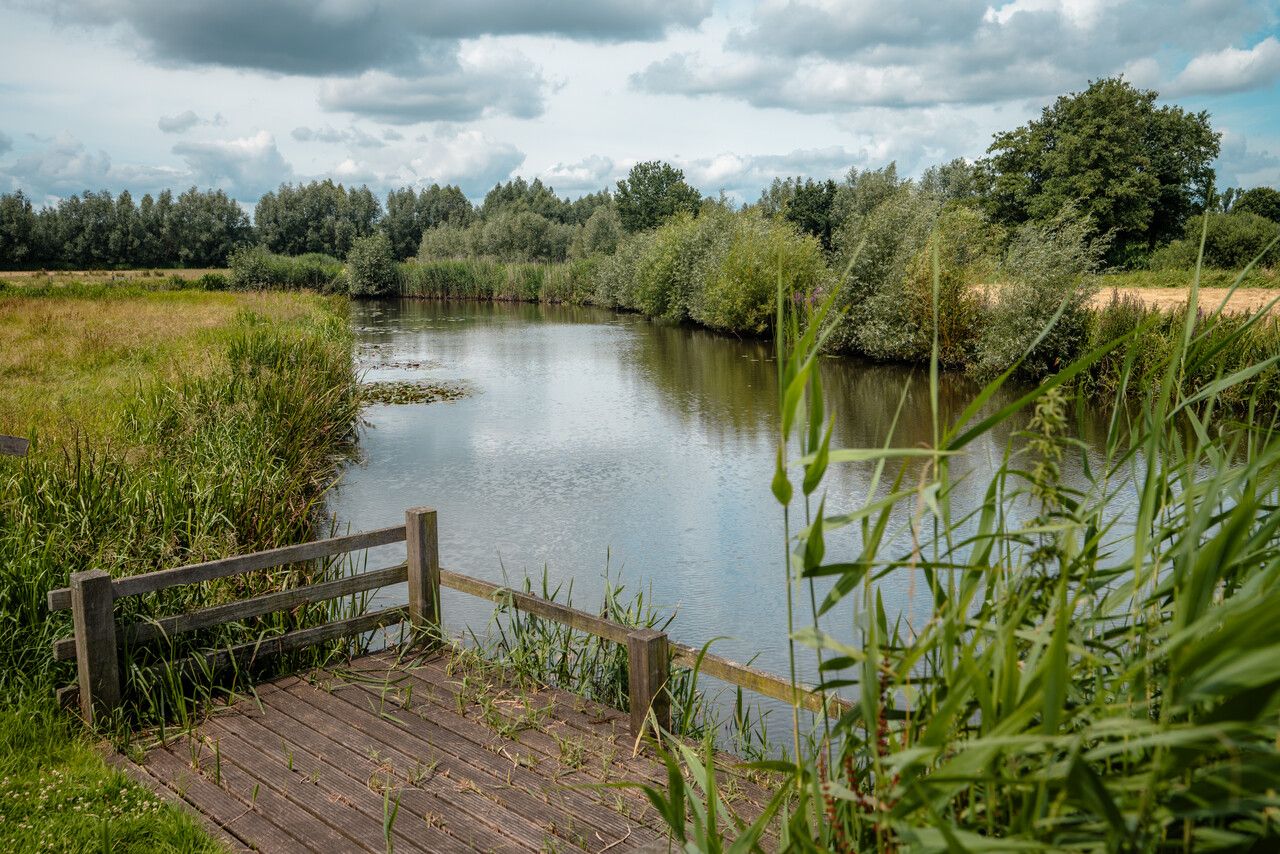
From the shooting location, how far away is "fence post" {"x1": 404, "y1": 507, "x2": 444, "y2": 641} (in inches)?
215

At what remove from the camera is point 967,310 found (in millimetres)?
21781

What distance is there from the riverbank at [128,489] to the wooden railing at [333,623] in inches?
10.2

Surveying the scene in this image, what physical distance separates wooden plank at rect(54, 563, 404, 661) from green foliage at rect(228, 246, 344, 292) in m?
36.5

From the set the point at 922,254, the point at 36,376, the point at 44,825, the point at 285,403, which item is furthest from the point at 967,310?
the point at 44,825

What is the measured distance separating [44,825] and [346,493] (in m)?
8.34

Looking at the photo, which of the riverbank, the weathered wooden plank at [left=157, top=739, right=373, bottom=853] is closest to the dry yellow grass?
the riverbank

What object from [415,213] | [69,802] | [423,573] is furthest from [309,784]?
[415,213]

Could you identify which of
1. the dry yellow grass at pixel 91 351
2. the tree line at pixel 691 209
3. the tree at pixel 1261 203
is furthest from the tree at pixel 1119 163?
the dry yellow grass at pixel 91 351

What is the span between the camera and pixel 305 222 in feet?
270

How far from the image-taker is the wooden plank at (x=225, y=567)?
4434 millimetres

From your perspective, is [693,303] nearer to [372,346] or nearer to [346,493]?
[372,346]

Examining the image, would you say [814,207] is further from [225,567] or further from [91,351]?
[225,567]

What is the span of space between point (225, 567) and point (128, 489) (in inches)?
67.5

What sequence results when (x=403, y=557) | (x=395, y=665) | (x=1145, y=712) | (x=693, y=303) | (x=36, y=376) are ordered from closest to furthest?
(x=1145, y=712), (x=395, y=665), (x=403, y=557), (x=36, y=376), (x=693, y=303)
